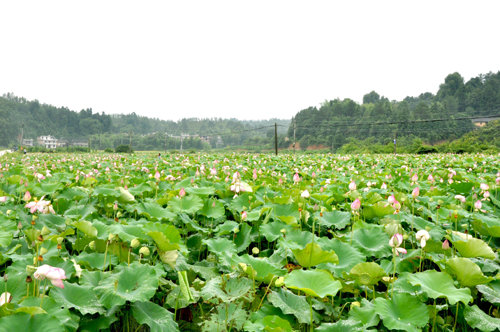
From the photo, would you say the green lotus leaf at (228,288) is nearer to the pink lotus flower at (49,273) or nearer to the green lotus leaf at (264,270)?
the green lotus leaf at (264,270)

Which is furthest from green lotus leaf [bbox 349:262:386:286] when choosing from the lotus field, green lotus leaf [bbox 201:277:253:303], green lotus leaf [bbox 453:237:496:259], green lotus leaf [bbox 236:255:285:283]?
green lotus leaf [bbox 453:237:496:259]

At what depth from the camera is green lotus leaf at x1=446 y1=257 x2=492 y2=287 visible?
3.80ft

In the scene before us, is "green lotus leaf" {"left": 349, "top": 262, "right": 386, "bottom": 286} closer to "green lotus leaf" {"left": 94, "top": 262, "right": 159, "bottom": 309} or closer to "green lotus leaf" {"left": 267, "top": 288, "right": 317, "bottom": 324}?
"green lotus leaf" {"left": 267, "top": 288, "right": 317, "bottom": 324}

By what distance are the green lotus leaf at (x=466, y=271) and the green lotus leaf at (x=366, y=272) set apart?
294 mm

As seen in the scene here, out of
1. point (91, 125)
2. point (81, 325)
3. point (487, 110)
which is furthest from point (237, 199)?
point (91, 125)

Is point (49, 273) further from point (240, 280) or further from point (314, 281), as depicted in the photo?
point (314, 281)

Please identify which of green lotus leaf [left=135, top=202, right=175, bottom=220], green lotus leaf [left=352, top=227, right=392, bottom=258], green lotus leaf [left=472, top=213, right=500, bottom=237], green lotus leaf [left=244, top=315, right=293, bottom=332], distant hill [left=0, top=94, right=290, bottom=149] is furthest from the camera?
distant hill [left=0, top=94, right=290, bottom=149]

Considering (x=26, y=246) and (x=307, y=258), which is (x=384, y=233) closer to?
(x=307, y=258)

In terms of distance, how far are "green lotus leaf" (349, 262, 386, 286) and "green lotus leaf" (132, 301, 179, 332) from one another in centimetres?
66

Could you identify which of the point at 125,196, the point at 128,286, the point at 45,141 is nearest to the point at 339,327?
the point at 128,286

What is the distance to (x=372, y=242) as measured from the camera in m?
1.63

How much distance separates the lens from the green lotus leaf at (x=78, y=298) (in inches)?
37.4

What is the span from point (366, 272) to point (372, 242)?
51 cm

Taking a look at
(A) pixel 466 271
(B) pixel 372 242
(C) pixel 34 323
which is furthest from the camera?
(B) pixel 372 242
